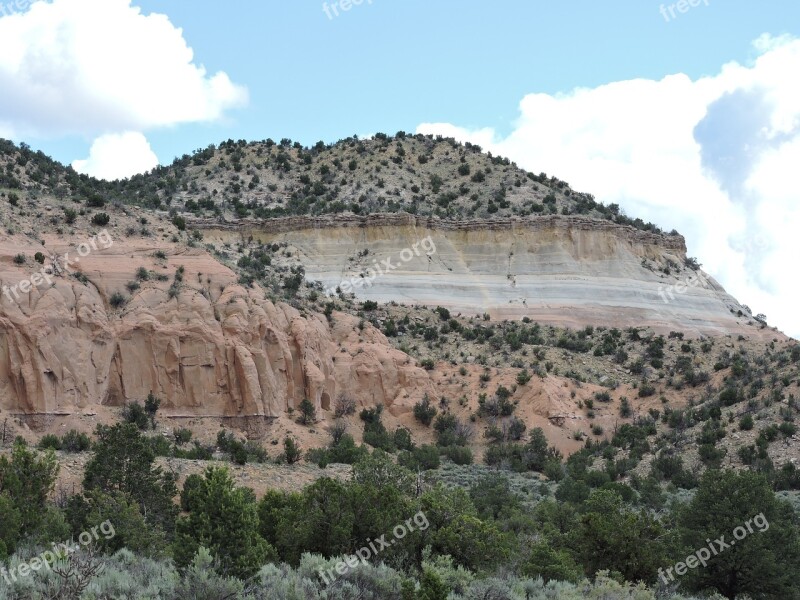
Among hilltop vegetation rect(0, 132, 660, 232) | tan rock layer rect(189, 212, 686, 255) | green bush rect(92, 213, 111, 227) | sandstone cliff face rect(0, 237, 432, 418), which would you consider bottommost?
sandstone cliff face rect(0, 237, 432, 418)

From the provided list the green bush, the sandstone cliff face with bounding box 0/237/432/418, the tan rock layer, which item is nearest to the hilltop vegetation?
the tan rock layer

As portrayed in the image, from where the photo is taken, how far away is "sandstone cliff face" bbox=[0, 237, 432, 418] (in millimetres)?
37812

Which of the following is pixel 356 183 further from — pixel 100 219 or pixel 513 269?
pixel 100 219

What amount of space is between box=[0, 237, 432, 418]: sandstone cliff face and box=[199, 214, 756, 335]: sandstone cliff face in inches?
762

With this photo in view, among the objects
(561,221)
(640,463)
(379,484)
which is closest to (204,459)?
(379,484)

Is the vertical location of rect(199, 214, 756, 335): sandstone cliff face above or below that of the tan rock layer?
below

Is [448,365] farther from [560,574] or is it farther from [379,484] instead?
[560,574]

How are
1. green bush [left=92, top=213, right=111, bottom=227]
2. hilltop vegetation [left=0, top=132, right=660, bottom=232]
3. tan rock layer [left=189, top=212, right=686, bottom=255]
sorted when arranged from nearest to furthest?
green bush [left=92, top=213, right=111, bottom=227] → tan rock layer [left=189, top=212, right=686, bottom=255] → hilltop vegetation [left=0, top=132, right=660, bottom=232]

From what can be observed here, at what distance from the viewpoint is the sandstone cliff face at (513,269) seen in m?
67.6

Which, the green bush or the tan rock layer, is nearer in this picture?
the green bush

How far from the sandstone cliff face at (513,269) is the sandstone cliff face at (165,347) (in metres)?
19.4

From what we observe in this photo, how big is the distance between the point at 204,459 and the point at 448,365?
23011mm

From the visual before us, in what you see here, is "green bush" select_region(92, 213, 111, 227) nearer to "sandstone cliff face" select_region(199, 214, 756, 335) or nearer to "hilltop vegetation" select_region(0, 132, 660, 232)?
"sandstone cliff face" select_region(199, 214, 756, 335)

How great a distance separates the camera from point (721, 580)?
24547mm
